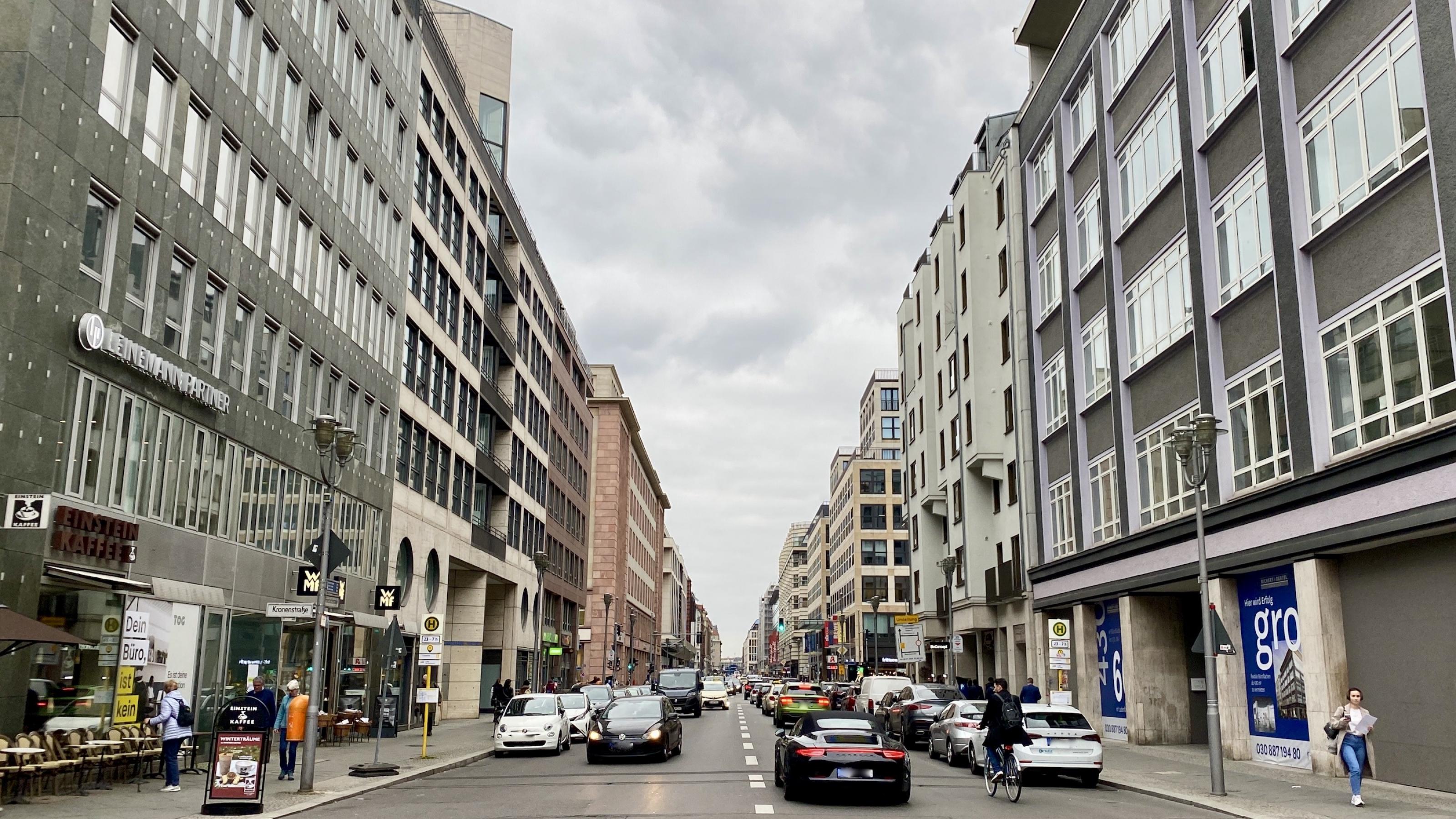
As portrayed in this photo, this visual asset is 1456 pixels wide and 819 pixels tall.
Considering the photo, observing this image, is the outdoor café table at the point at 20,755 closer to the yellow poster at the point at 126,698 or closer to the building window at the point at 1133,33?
the yellow poster at the point at 126,698

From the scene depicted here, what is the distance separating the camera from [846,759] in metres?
16.5

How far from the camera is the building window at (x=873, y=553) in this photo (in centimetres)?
10712

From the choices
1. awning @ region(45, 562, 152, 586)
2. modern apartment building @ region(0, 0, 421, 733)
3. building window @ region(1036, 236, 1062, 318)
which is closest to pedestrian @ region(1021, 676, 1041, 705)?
building window @ region(1036, 236, 1062, 318)

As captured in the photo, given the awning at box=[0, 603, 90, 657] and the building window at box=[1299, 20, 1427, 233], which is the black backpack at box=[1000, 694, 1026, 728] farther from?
the awning at box=[0, 603, 90, 657]

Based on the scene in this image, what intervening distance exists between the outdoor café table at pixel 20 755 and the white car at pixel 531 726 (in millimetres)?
12579

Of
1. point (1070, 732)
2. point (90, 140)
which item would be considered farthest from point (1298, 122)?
point (90, 140)

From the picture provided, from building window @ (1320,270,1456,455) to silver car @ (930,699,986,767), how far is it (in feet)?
28.3

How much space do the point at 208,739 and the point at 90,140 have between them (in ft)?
41.1

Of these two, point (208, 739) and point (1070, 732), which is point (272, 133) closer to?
point (208, 739)

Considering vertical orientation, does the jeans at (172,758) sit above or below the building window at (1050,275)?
below

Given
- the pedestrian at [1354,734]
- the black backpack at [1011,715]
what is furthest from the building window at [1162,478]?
the black backpack at [1011,715]

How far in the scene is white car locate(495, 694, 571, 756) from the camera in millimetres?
27750

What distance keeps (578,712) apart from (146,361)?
16587 mm

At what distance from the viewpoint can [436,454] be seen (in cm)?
4309
